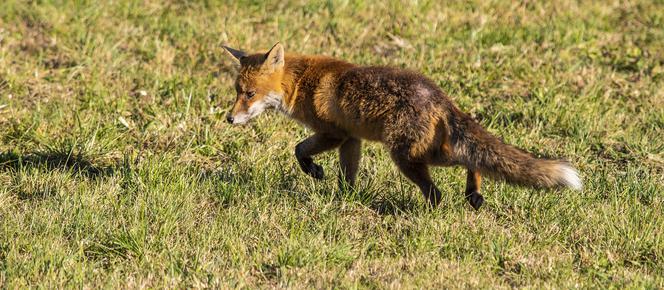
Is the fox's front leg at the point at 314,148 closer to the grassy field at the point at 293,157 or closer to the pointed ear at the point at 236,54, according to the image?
the grassy field at the point at 293,157

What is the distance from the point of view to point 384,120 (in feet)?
21.7

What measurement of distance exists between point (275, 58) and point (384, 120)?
1213 mm

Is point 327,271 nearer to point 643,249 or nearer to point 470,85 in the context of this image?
point 643,249

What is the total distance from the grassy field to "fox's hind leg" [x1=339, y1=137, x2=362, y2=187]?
0.19m

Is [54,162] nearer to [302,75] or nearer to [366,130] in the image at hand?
[302,75]

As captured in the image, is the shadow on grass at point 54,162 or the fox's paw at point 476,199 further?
the shadow on grass at point 54,162

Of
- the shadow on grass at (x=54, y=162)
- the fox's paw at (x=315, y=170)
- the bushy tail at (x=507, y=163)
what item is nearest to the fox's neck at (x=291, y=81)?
the fox's paw at (x=315, y=170)

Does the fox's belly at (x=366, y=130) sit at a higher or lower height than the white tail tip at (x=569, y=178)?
lower

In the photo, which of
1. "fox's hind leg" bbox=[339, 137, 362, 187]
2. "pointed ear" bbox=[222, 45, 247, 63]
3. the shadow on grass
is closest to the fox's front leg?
"fox's hind leg" bbox=[339, 137, 362, 187]

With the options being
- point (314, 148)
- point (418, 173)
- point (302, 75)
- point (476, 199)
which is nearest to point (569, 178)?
point (476, 199)

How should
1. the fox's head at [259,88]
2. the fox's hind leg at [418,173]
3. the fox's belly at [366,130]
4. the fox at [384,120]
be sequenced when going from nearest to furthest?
the fox at [384,120]
the fox's hind leg at [418,173]
the fox's belly at [366,130]
the fox's head at [259,88]

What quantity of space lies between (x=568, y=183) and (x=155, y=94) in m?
4.93

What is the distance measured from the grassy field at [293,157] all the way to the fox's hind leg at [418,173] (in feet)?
0.66

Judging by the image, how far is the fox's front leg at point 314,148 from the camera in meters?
7.18
